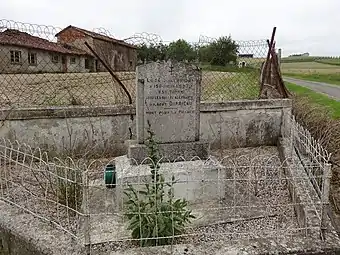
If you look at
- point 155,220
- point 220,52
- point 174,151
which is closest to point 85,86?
point 220,52

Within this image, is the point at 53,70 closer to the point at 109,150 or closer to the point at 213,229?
the point at 109,150

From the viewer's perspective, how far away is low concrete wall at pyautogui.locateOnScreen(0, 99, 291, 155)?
646 centimetres

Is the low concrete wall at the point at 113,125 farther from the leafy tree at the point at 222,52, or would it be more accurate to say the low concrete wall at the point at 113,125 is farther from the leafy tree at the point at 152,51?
the leafy tree at the point at 222,52

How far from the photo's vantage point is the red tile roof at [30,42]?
695cm

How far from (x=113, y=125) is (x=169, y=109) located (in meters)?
2.18

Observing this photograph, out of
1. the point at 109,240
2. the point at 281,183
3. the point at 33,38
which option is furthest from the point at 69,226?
the point at 33,38

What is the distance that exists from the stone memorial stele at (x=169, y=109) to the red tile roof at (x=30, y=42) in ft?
10.8

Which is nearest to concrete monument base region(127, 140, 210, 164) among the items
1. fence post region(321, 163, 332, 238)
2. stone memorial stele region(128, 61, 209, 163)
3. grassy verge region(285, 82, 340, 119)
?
stone memorial stele region(128, 61, 209, 163)

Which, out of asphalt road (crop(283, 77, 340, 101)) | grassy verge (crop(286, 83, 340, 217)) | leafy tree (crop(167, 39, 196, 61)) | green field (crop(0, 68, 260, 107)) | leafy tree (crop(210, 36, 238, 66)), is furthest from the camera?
asphalt road (crop(283, 77, 340, 101))

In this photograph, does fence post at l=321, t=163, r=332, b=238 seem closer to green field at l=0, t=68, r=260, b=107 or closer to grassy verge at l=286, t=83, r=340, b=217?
grassy verge at l=286, t=83, r=340, b=217

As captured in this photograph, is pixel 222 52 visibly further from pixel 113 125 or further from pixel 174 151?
pixel 174 151

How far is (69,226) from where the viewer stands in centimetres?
370

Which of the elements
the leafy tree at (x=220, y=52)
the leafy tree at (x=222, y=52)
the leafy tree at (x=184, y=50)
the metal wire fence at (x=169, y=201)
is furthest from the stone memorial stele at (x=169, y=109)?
the leafy tree at (x=222, y=52)

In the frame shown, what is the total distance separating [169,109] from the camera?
4973mm
